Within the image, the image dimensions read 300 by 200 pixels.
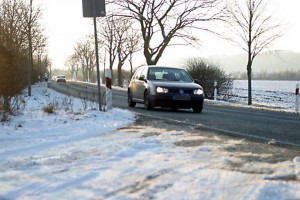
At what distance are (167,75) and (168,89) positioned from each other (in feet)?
→ 3.68

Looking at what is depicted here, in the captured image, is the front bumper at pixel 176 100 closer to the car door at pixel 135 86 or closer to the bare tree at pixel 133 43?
the car door at pixel 135 86

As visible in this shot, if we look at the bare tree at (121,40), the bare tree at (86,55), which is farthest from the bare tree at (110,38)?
the bare tree at (86,55)

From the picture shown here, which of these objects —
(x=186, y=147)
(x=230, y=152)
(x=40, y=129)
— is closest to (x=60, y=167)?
(x=186, y=147)

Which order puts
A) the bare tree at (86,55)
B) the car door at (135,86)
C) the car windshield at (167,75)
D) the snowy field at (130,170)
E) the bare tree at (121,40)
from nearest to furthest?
the snowy field at (130,170), the car windshield at (167,75), the car door at (135,86), the bare tree at (121,40), the bare tree at (86,55)

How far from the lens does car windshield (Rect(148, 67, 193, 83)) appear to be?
12.1 m

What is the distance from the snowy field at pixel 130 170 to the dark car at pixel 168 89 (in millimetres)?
5319

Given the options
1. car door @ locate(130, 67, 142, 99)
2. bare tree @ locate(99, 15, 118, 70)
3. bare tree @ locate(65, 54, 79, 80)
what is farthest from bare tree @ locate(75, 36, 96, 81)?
car door @ locate(130, 67, 142, 99)

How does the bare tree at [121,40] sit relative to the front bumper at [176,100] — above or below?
above

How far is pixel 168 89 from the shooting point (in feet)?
36.5

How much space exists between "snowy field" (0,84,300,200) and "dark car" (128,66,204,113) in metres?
5.32

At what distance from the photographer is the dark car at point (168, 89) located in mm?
11133

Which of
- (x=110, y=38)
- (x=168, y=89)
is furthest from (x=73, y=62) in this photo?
(x=168, y=89)

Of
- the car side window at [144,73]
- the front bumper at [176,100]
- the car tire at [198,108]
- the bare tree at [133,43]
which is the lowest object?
the car tire at [198,108]

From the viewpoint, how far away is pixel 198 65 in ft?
102
